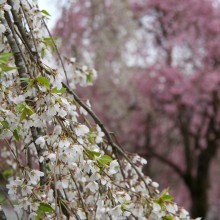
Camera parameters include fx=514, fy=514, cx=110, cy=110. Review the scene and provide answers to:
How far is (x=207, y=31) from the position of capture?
42.0ft

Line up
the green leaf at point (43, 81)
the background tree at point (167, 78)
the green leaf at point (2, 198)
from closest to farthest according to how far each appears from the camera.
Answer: the green leaf at point (43, 81) < the green leaf at point (2, 198) < the background tree at point (167, 78)

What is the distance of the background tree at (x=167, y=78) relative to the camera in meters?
12.0

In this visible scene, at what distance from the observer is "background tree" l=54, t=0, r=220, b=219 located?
12031 mm

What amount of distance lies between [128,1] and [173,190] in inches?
237

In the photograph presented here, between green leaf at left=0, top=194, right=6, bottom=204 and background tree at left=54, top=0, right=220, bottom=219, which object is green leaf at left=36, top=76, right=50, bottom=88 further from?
background tree at left=54, top=0, right=220, bottom=219

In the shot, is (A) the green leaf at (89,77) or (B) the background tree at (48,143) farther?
(A) the green leaf at (89,77)

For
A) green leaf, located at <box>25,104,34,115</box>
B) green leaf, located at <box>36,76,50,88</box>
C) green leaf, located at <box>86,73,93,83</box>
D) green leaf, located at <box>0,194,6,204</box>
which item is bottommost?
green leaf, located at <box>0,194,6,204</box>

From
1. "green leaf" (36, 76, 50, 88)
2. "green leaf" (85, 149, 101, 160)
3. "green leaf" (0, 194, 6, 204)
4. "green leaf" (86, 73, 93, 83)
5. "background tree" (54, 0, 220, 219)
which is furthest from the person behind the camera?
"background tree" (54, 0, 220, 219)

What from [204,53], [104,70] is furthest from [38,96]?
[204,53]

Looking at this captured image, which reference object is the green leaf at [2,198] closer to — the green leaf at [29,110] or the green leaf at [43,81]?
the green leaf at [29,110]

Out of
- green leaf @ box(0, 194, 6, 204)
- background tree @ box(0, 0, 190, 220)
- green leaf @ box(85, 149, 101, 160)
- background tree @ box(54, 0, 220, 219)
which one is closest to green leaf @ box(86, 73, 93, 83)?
background tree @ box(0, 0, 190, 220)

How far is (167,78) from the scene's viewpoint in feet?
40.2

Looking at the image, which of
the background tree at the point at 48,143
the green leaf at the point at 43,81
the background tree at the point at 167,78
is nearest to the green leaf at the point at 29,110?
the background tree at the point at 48,143

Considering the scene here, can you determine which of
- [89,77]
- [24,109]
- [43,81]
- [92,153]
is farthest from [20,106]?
[89,77]
